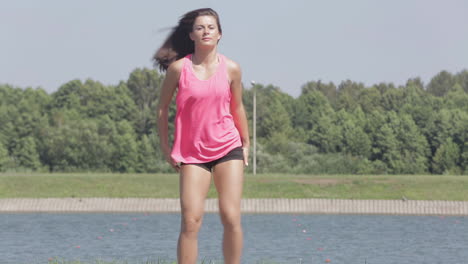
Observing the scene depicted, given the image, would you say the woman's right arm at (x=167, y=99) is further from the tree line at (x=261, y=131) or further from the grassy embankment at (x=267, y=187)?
the tree line at (x=261, y=131)

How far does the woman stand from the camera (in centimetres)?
636

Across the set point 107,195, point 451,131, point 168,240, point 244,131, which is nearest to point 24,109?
point 451,131

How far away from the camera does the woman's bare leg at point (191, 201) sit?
632 cm

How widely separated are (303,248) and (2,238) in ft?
19.1

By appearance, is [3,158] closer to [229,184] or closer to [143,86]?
[143,86]

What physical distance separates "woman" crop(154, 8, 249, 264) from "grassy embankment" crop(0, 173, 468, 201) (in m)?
19.7

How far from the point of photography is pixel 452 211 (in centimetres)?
2442

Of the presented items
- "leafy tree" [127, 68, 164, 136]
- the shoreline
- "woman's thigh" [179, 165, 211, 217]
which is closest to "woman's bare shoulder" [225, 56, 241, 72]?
"woman's thigh" [179, 165, 211, 217]

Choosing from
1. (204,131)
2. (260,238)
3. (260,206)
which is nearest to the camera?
(204,131)

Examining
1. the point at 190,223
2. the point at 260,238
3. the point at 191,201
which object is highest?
the point at 191,201

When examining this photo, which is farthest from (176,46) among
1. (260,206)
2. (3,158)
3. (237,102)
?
(3,158)

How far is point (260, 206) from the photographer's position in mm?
24625

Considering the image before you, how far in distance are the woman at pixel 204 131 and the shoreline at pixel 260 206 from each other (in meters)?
17.8

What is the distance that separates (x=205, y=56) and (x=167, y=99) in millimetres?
452
